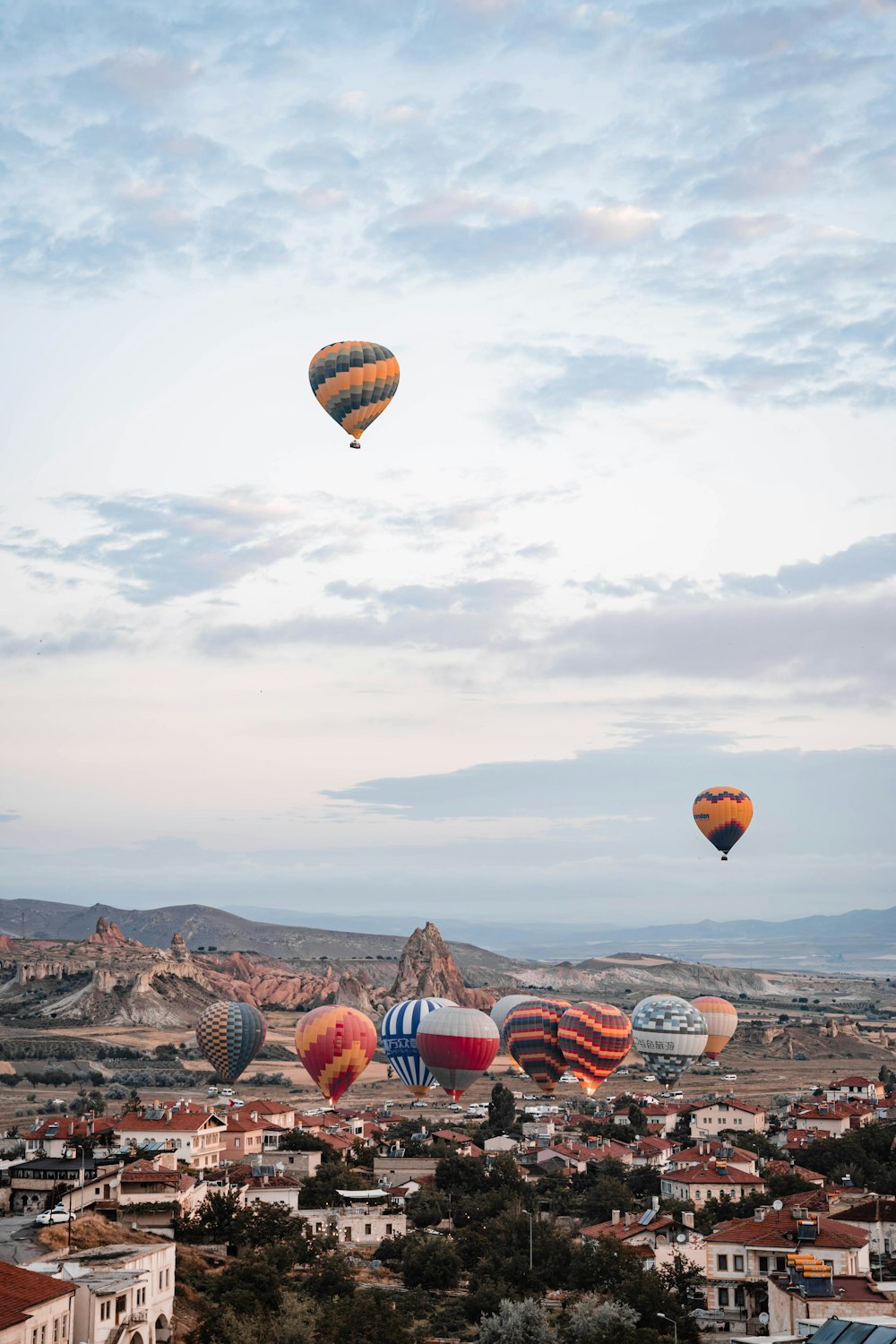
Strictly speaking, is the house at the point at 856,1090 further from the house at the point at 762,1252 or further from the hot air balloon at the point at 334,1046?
the house at the point at 762,1252

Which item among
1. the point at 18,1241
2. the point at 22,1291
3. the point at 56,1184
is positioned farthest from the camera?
the point at 56,1184

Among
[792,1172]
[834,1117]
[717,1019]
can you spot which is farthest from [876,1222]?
[717,1019]

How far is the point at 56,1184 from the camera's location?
4988 cm

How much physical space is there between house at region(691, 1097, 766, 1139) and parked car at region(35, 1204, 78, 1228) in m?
47.8

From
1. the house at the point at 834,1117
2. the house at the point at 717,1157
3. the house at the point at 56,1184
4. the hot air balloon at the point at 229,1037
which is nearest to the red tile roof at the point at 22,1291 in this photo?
the house at the point at 56,1184

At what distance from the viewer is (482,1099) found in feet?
355

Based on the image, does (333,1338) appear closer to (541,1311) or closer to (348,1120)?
(541,1311)

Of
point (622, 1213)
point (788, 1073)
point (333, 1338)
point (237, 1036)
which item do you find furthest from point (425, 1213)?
point (788, 1073)

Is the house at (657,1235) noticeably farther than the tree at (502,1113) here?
No

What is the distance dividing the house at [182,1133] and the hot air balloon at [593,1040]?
61.9ft

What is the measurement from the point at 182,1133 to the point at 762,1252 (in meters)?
27.1

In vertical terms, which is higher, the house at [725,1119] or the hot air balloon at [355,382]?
the hot air balloon at [355,382]

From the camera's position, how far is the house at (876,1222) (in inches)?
2040

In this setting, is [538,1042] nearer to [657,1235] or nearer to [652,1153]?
[652,1153]
